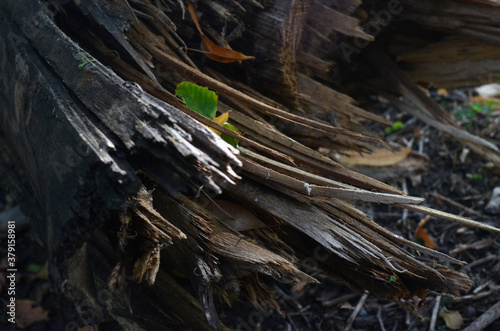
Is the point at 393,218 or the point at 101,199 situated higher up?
the point at 101,199

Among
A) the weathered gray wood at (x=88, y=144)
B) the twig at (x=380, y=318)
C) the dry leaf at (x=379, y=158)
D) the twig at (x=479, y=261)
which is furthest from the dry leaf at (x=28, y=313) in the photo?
the twig at (x=479, y=261)

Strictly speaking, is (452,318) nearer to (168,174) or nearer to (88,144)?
(168,174)

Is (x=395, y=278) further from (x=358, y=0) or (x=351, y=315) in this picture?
(x=358, y=0)

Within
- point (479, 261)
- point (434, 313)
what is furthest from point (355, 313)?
point (479, 261)

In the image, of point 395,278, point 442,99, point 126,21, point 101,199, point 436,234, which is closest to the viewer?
point 101,199

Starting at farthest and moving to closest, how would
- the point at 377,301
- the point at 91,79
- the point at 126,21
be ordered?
the point at 377,301 → the point at 126,21 → the point at 91,79

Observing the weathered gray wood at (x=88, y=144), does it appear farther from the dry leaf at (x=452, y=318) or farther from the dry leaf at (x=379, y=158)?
the dry leaf at (x=379, y=158)

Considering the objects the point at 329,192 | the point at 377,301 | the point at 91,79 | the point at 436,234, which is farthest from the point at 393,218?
the point at 91,79
